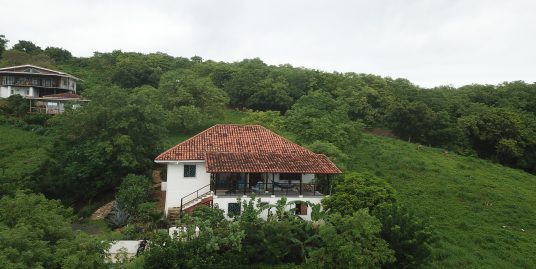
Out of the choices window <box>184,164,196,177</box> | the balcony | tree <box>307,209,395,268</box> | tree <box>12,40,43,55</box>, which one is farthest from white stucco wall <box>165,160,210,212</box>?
tree <box>12,40,43,55</box>

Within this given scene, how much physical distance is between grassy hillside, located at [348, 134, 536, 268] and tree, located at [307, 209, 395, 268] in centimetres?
542

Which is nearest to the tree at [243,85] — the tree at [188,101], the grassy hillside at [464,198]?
the tree at [188,101]

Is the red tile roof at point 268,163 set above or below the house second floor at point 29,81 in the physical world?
below

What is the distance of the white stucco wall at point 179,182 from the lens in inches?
944

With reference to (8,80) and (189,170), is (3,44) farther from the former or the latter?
(189,170)

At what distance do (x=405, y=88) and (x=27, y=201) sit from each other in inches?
2087

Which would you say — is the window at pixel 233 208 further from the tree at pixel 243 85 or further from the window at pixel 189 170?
the tree at pixel 243 85

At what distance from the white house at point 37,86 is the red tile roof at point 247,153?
26846 millimetres

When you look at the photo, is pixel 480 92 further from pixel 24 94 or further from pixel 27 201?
pixel 24 94

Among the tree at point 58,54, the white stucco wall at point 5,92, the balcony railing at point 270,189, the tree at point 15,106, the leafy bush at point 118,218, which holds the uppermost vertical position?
the tree at point 58,54

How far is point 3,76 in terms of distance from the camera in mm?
48125

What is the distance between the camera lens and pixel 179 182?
2414 centimetres

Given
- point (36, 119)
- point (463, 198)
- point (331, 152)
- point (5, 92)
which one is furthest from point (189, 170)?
point (5, 92)

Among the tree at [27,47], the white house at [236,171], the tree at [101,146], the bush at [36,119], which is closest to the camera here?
the white house at [236,171]
